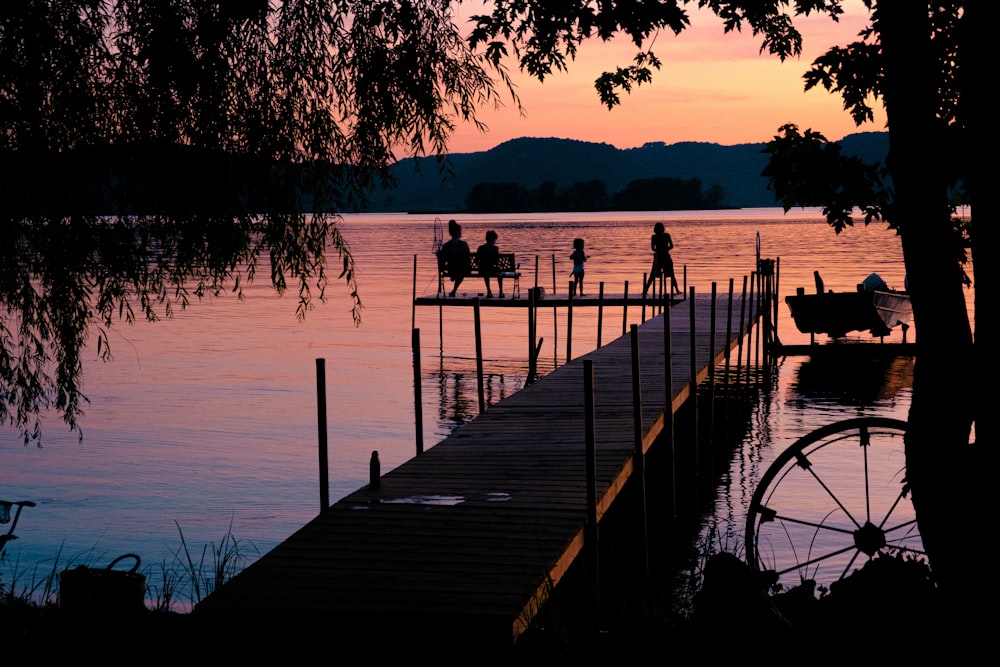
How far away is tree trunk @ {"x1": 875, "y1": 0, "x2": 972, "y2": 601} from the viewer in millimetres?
6238

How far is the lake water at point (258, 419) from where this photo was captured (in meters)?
15.3

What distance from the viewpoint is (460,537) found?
788cm

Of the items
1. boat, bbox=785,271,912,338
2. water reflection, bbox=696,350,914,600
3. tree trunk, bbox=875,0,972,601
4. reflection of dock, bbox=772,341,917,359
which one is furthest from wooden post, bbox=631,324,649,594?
boat, bbox=785,271,912,338

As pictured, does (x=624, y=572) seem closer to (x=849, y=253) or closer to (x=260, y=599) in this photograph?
(x=260, y=599)

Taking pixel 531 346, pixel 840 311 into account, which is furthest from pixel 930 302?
pixel 840 311

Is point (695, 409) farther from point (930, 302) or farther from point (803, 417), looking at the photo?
point (930, 302)

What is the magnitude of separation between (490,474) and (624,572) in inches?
117

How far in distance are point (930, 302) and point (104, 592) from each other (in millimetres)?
4800

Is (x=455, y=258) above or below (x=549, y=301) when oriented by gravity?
above

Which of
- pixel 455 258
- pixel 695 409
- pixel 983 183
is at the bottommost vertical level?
pixel 695 409

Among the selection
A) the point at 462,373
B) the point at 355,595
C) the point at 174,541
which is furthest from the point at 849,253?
the point at 355,595

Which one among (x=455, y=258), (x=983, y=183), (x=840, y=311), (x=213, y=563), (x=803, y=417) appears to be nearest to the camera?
(x=983, y=183)

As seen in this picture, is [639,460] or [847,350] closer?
[639,460]

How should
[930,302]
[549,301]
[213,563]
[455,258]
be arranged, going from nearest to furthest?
[930,302] < [213,563] < [455,258] < [549,301]
